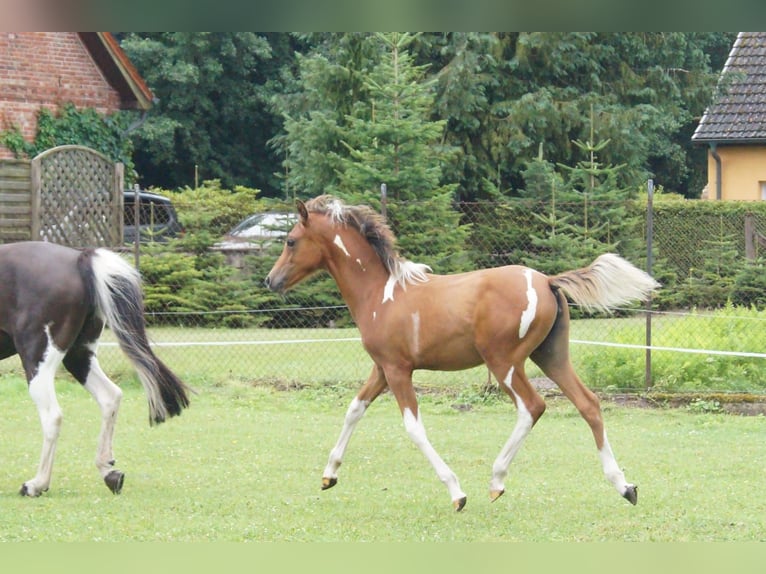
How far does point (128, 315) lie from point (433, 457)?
2.29m

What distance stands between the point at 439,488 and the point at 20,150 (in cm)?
1722

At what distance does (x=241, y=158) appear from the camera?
3950 cm

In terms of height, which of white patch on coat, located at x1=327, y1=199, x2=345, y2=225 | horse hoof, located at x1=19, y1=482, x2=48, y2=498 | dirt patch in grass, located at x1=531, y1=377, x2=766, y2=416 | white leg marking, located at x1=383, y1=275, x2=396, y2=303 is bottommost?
dirt patch in grass, located at x1=531, y1=377, x2=766, y2=416

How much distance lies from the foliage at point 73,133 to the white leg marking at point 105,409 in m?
16.0

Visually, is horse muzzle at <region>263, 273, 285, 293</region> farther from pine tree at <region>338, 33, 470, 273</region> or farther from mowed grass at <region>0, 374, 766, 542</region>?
pine tree at <region>338, 33, 470, 273</region>

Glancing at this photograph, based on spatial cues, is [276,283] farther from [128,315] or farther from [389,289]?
[128,315]

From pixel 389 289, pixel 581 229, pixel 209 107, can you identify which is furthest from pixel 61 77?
pixel 389 289

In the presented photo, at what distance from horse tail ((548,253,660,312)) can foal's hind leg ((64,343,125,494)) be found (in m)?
3.10

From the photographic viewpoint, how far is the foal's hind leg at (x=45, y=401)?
7.21m

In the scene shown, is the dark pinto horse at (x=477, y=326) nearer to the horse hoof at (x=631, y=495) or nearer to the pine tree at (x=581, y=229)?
the horse hoof at (x=631, y=495)

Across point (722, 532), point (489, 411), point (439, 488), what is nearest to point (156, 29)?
point (722, 532)

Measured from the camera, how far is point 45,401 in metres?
7.29

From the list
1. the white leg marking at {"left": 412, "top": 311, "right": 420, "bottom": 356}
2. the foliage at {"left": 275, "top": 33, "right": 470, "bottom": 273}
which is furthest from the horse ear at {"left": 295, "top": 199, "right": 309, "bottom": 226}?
the foliage at {"left": 275, "top": 33, "right": 470, "bottom": 273}

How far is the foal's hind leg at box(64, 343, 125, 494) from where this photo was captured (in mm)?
7360
